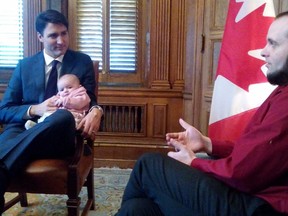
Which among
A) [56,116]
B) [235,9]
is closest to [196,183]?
[56,116]

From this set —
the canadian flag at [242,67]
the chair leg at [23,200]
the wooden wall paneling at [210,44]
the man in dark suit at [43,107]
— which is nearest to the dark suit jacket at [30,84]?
the man in dark suit at [43,107]

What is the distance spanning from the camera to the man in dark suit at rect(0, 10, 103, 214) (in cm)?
177

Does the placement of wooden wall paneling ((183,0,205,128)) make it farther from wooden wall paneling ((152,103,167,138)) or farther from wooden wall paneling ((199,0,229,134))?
wooden wall paneling ((152,103,167,138))

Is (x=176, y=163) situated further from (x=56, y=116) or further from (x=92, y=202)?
(x=92, y=202)

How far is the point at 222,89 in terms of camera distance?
233 cm

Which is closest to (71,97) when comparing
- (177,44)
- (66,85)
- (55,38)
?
(66,85)

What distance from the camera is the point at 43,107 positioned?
197 centimetres

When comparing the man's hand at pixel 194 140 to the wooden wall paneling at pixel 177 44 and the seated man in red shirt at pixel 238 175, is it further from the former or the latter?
the wooden wall paneling at pixel 177 44

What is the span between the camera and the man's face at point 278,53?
4.17 ft

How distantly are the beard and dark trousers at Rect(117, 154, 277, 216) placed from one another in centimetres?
40

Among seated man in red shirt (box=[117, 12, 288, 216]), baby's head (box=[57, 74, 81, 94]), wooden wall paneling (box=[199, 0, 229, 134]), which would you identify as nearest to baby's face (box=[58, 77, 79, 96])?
baby's head (box=[57, 74, 81, 94])

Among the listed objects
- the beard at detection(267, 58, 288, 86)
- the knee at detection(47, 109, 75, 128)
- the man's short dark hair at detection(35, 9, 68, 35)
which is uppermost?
the man's short dark hair at detection(35, 9, 68, 35)

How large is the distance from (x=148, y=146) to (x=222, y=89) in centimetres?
115

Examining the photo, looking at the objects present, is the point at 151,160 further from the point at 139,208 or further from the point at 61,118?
the point at 61,118
